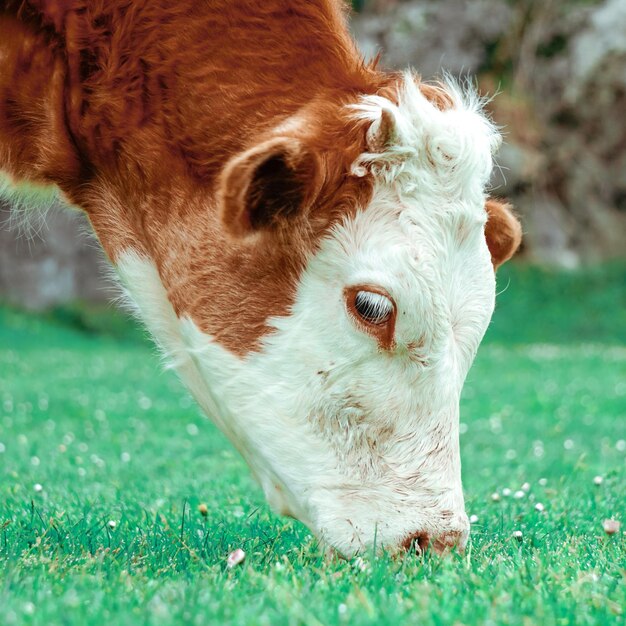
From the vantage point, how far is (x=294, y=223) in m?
3.26

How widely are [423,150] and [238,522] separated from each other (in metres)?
1.89

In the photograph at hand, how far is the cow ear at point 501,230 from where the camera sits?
3.79 meters

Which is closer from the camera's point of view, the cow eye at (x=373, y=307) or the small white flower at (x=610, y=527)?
the cow eye at (x=373, y=307)

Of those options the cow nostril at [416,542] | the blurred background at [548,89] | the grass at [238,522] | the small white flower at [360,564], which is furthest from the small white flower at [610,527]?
the blurred background at [548,89]

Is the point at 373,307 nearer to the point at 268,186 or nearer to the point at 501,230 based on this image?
the point at 268,186

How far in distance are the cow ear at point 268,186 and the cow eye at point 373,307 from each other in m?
0.34

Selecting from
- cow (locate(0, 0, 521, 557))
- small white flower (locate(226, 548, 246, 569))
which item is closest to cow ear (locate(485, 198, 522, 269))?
cow (locate(0, 0, 521, 557))

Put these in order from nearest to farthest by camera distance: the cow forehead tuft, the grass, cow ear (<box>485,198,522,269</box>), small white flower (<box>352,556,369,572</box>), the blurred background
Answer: the grass → small white flower (<box>352,556,369,572</box>) → the cow forehead tuft → cow ear (<box>485,198,522,269</box>) → the blurred background

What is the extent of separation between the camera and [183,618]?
7.62ft

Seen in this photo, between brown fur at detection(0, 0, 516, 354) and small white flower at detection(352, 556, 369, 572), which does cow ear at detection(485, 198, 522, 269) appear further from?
small white flower at detection(352, 556, 369, 572)

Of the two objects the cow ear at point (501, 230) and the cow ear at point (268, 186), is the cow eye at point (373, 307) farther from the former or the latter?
the cow ear at point (501, 230)

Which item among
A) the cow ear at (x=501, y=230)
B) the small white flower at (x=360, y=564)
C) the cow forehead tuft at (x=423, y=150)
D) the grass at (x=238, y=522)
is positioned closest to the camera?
the grass at (x=238, y=522)

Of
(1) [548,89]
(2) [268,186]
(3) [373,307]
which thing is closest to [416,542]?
(3) [373,307]

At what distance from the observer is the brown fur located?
326 cm
